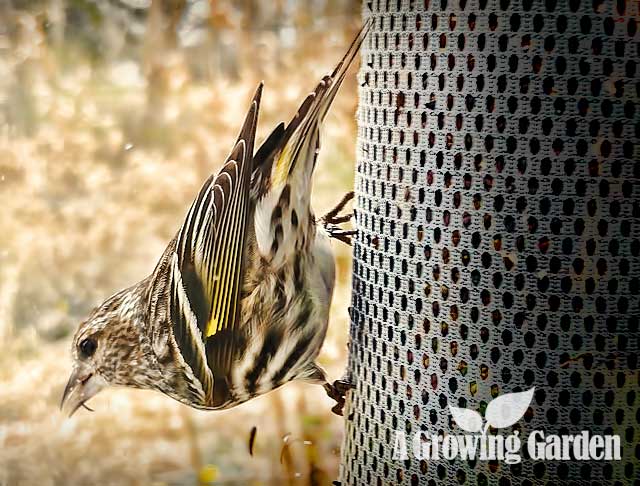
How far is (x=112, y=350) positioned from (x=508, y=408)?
1.95ft

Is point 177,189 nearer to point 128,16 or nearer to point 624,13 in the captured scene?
point 128,16

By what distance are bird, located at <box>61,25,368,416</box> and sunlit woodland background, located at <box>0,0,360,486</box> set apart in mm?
94

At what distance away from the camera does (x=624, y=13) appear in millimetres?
719

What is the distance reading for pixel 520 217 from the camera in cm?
75

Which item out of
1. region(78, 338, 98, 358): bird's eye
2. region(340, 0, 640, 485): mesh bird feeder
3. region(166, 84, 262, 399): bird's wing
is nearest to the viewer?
region(340, 0, 640, 485): mesh bird feeder

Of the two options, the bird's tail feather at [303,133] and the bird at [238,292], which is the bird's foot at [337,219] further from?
the bird's tail feather at [303,133]

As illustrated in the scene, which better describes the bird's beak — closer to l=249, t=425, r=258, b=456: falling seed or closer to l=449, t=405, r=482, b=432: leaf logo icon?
l=249, t=425, r=258, b=456: falling seed

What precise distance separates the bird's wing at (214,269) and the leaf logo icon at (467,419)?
13.4 inches

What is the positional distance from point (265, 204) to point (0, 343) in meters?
0.50

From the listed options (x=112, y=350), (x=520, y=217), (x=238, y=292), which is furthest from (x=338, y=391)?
(x=520, y=217)

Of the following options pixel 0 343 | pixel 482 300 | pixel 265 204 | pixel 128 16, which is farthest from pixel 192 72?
pixel 482 300

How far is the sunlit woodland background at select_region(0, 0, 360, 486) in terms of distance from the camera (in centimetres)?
113

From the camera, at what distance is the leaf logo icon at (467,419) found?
2.59 feet

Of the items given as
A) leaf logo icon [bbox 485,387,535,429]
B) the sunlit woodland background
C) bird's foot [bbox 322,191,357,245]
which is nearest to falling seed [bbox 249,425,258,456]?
the sunlit woodland background
